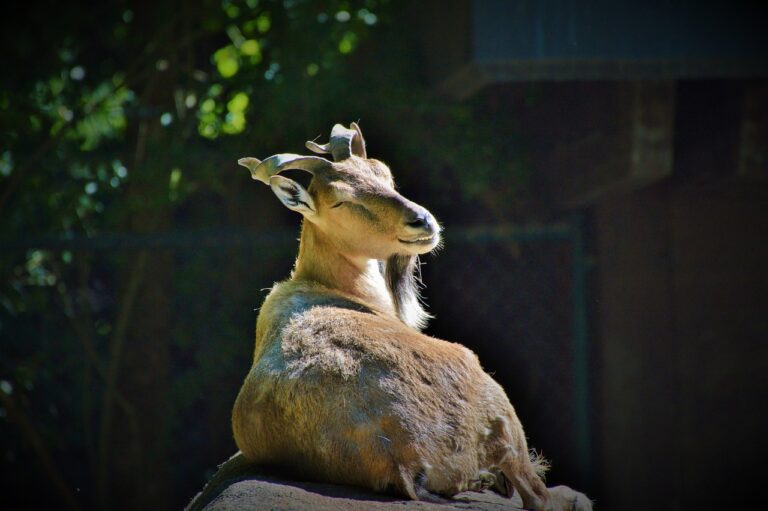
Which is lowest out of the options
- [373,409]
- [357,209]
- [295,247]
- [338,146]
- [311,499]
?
[295,247]

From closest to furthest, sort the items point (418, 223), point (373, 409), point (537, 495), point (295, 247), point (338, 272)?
point (373, 409), point (537, 495), point (418, 223), point (338, 272), point (295, 247)

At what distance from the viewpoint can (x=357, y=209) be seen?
13.3ft

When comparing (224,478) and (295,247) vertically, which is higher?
(224,478)

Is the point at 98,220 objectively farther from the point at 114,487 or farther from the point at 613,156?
the point at 613,156

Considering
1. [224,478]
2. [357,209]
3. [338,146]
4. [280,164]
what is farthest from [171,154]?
[224,478]

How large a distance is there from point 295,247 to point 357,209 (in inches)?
101

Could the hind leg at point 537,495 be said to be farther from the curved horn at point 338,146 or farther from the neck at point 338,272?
the curved horn at point 338,146

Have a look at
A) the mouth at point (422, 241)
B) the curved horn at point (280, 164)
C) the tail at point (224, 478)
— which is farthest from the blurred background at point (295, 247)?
the tail at point (224, 478)

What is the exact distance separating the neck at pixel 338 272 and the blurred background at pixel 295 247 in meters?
2.37

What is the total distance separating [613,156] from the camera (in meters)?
6.53

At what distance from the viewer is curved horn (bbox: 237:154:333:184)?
379cm

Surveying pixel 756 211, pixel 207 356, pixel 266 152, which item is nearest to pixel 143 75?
pixel 266 152

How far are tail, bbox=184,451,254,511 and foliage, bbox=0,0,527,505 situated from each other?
3288 mm

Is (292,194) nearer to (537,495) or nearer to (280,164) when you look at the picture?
(280,164)
